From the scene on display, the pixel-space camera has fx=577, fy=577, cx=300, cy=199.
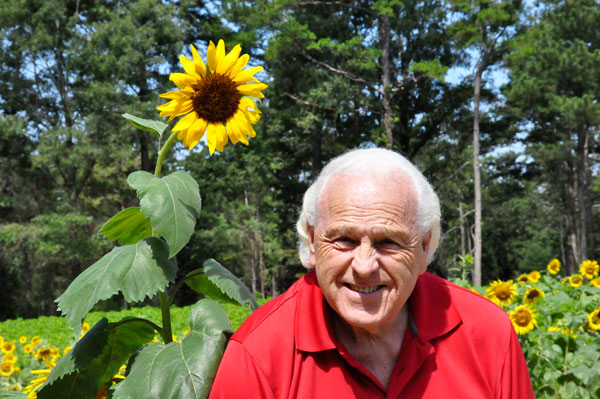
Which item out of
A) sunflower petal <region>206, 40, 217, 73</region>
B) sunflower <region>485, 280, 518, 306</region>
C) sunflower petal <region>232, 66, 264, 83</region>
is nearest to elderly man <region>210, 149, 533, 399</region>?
sunflower petal <region>232, 66, 264, 83</region>

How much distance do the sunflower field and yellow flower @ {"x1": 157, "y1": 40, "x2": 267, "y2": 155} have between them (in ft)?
6.98

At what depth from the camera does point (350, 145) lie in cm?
2317

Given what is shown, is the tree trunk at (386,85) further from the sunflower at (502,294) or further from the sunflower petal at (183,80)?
the sunflower petal at (183,80)

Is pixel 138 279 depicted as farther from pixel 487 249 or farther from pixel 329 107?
pixel 487 249

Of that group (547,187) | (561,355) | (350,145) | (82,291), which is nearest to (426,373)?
(82,291)

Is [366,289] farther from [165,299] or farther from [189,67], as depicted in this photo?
[189,67]

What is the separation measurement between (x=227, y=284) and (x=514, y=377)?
3.08 ft

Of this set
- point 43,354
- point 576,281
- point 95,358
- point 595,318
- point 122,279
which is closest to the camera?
point 122,279

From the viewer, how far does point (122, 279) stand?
63.5 inches

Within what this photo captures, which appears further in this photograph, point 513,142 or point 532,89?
point 513,142

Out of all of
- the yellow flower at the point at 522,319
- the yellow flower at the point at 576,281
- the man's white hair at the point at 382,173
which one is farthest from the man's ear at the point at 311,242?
the yellow flower at the point at 576,281

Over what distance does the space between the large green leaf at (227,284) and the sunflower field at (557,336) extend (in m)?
1.88

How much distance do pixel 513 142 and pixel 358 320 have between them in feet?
88.4

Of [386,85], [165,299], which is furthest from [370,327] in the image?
[386,85]
